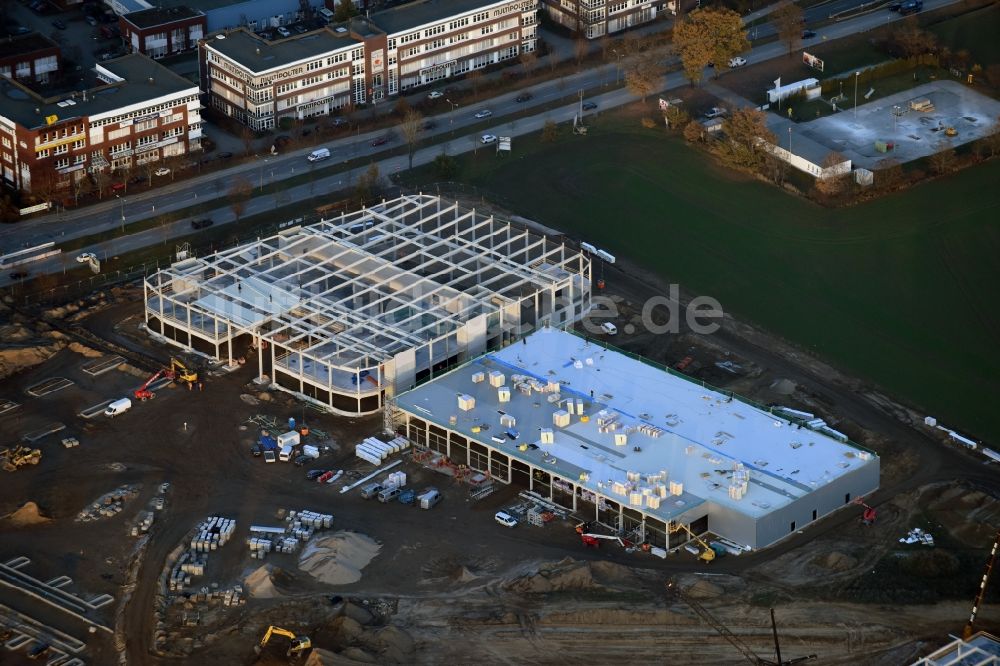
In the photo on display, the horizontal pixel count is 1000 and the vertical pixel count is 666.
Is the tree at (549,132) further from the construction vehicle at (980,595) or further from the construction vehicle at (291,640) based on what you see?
the construction vehicle at (291,640)

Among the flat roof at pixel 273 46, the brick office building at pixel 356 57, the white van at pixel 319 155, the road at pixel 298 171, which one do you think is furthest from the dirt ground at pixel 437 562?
the flat roof at pixel 273 46

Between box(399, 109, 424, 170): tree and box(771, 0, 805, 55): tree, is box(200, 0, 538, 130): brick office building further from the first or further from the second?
box(771, 0, 805, 55): tree

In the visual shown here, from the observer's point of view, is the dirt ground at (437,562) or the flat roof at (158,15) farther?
the flat roof at (158,15)

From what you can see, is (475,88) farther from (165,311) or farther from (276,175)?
(165,311)

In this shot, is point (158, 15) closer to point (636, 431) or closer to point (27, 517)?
point (27, 517)

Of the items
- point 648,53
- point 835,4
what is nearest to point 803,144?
point 648,53
